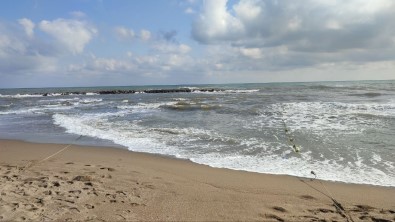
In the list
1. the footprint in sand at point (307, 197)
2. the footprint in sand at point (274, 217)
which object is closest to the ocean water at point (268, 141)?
the footprint in sand at point (307, 197)

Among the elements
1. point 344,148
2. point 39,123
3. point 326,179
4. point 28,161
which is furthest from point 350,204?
point 39,123

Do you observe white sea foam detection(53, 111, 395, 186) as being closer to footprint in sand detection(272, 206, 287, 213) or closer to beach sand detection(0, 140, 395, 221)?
beach sand detection(0, 140, 395, 221)

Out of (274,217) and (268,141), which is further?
(268,141)

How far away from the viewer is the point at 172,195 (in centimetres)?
552

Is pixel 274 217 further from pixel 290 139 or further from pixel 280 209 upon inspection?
pixel 290 139

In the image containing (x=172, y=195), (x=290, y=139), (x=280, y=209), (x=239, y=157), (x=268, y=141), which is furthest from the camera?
(x=290, y=139)

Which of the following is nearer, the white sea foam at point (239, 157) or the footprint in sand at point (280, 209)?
the footprint in sand at point (280, 209)

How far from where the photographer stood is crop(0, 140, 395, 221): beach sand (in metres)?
4.68

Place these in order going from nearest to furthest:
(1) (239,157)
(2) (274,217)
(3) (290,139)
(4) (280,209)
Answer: (2) (274,217)
(4) (280,209)
(1) (239,157)
(3) (290,139)

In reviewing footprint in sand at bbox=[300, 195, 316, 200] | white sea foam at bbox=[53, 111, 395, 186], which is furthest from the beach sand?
white sea foam at bbox=[53, 111, 395, 186]

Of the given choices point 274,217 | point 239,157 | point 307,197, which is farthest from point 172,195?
point 239,157

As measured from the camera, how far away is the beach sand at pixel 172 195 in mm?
4684

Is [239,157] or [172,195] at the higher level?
[172,195]

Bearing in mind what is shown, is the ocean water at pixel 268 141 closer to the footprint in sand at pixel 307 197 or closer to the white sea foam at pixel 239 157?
the white sea foam at pixel 239 157
